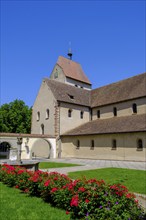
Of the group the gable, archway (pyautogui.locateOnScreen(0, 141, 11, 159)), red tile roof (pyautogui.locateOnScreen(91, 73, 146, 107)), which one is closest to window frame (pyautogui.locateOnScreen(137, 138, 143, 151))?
red tile roof (pyautogui.locateOnScreen(91, 73, 146, 107))

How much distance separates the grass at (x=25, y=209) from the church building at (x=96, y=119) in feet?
61.4

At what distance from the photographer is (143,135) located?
78.8 feet

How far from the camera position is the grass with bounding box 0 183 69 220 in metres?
5.81

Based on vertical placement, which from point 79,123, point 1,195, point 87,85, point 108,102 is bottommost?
point 1,195

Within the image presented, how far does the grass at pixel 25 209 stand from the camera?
5.81m

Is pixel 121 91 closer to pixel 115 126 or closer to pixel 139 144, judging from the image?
pixel 115 126

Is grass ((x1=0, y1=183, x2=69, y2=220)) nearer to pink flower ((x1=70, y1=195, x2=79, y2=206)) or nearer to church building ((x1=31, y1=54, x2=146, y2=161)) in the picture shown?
pink flower ((x1=70, y1=195, x2=79, y2=206))

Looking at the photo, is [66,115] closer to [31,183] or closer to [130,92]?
[130,92]

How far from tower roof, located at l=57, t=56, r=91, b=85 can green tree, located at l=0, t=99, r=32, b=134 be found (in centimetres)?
1576

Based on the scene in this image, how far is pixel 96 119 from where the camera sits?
1417 inches

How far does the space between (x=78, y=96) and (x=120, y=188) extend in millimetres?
32314

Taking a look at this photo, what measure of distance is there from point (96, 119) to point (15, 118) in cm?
2618

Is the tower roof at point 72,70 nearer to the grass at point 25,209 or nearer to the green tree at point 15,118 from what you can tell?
the green tree at point 15,118

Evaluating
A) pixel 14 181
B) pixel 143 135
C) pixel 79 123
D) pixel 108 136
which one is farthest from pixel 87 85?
pixel 14 181
